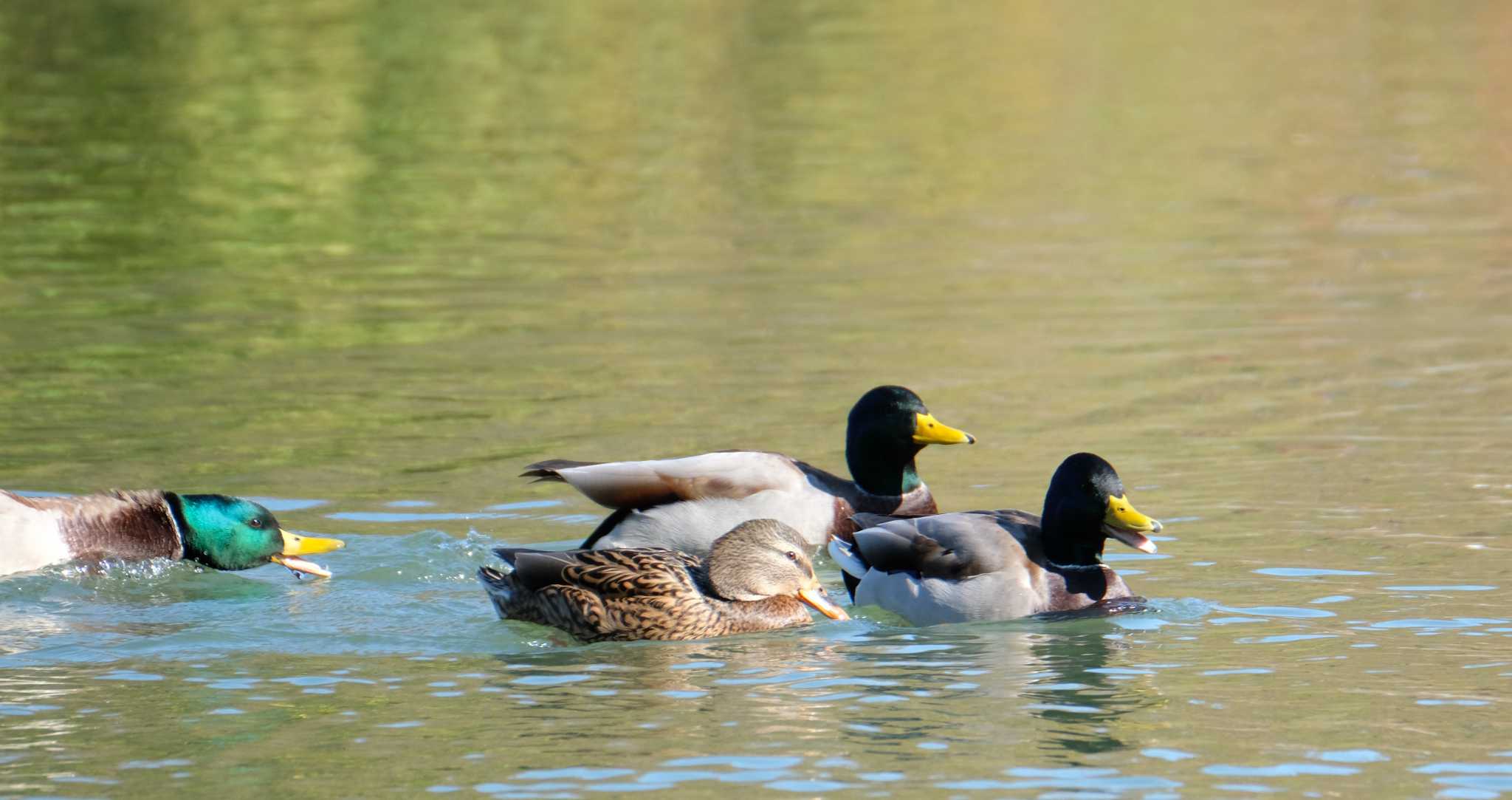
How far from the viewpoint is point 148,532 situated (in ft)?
35.4

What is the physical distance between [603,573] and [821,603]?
36.4 inches

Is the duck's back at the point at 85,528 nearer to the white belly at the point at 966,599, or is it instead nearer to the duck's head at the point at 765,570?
the duck's head at the point at 765,570

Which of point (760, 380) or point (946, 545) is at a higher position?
point (760, 380)

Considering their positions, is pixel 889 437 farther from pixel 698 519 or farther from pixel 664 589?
pixel 664 589

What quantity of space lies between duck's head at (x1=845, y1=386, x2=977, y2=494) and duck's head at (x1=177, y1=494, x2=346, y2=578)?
2656 millimetres

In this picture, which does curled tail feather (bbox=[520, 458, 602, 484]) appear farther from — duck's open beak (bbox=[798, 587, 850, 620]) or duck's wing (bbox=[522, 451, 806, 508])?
duck's open beak (bbox=[798, 587, 850, 620])

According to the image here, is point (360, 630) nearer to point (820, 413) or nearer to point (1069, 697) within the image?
point (1069, 697)

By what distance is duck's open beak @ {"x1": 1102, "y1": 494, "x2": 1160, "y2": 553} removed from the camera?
31.7 feet

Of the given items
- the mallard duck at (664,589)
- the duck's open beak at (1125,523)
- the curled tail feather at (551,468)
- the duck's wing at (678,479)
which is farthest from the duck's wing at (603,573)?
the duck's open beak at (1125,523)

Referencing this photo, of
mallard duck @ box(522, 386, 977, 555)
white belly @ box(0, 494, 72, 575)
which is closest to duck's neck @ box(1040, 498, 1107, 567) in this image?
mallard duck @ box(522, 386, 977, 555)

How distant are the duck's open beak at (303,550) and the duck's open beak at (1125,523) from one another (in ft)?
11.3

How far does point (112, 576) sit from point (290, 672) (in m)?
2.14

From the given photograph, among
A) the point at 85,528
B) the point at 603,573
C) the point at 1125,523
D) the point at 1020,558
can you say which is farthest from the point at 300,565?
the point at 1125,523

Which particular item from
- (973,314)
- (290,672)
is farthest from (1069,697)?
(973,314)
